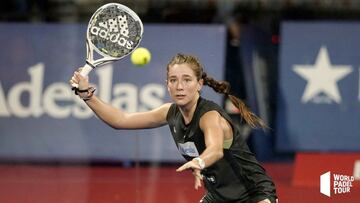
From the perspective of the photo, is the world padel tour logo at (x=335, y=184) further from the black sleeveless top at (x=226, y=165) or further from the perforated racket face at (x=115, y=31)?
the perforated racket face at (x=115, y=31)

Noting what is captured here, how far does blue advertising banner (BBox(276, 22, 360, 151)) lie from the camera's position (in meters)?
7.18

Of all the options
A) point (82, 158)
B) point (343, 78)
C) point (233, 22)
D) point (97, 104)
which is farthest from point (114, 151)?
point (97, 104)

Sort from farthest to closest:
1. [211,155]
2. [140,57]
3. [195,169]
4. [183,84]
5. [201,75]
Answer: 1. [140,57]
2. [201,75]
3. [183,84]
4. [211,155]
5. [195,169]

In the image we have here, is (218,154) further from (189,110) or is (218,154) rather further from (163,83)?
(163,83)

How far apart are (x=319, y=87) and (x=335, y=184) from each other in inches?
49.2

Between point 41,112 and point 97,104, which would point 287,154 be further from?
point 97,104

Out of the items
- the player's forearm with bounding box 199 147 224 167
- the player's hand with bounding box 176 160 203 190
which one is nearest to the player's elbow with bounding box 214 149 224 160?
the player's forearm with bounding box 199 147 224 167

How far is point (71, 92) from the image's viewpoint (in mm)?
7293

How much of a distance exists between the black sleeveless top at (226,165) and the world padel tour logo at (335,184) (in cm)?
141

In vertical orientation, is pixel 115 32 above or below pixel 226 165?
above

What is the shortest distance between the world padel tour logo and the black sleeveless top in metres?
1.41

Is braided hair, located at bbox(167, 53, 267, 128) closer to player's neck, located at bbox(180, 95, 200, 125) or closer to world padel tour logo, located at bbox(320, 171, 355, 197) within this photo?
player's neck, located at bbox(180, 95, 200, 125)

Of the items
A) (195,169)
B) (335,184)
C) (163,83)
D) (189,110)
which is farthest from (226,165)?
(163,83)

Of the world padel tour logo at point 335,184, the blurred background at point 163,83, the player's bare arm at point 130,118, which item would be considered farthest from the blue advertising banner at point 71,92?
the player's bare arm at point 130,118
